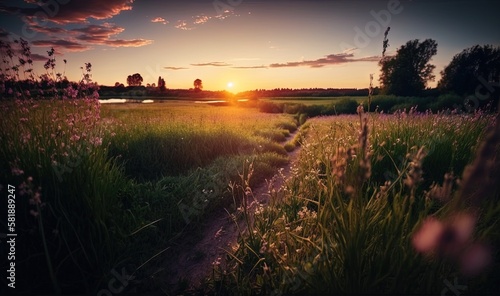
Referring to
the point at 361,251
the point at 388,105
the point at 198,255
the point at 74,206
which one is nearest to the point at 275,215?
the point at 198,255

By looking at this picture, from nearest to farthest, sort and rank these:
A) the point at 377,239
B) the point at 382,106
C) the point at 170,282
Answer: the point at 377,239, the point at 170,282, the point at 382,106

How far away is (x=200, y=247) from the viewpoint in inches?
190

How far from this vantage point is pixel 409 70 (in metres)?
48.7

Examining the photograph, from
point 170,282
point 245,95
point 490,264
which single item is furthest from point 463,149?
point 245,95

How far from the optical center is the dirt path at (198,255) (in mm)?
3922

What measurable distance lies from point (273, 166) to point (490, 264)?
23.5 ft

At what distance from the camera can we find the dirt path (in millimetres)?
3922

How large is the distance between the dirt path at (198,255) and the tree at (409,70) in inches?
1989

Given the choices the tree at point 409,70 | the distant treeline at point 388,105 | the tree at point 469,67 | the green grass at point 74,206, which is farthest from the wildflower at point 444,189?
the tree at point 409,70

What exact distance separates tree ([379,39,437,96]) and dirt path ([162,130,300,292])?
5053 cm

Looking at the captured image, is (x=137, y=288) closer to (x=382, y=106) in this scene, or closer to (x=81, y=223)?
(x=81, y=223)

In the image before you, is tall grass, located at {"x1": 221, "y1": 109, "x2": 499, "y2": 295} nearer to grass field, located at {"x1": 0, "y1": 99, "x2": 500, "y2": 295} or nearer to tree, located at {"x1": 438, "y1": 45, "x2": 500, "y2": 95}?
grass field, located at {"x1": 0, "y1": 99, "x2": 500, "y2": 295}

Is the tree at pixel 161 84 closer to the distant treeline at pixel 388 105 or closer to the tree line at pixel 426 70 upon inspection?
the distant treeline at pixel 388 105

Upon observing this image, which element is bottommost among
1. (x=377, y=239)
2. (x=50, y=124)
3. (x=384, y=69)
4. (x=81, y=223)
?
(x=81, y=223)
